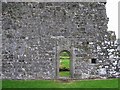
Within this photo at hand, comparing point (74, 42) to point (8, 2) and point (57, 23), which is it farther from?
point (8, 2)

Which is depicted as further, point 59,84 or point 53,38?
point 53,38

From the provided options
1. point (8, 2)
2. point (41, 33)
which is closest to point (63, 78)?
point (41, 33)

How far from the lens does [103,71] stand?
3522 centimetres

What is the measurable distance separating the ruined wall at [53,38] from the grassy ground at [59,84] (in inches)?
58.9

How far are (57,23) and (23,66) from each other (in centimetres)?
410

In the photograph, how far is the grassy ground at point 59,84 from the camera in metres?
31.3

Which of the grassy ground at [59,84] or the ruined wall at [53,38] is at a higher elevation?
the ruined wall at [53,38]

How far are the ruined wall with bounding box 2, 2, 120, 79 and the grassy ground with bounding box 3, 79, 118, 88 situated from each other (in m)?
1.50

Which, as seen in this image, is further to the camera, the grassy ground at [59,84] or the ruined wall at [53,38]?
the ruined wall at [53,38]

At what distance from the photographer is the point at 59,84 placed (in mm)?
32281

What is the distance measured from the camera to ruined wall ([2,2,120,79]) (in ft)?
115

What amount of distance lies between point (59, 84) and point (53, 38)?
4528 millimetres

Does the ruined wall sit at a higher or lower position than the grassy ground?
higher

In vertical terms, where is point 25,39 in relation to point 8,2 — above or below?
below
